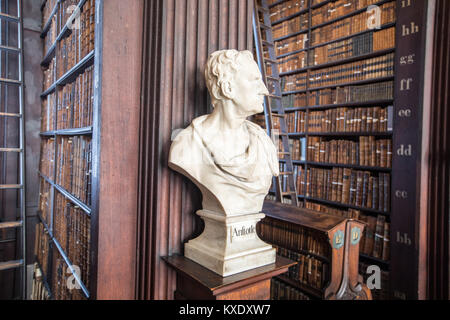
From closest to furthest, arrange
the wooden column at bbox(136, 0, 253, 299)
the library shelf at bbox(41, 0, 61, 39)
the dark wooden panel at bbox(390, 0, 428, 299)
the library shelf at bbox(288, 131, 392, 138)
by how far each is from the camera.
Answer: the wooden column at bbox(136, 0, 253, 299) < the dark wooden panel at bbox(390, 0, 428, 299) < the library shelf at bbox(41, 0, 61, 39) < the library shelf at bbox(288, 131, 392, 138)

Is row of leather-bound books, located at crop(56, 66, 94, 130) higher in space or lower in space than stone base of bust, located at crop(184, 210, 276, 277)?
higher

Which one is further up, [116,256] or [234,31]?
[234,31]

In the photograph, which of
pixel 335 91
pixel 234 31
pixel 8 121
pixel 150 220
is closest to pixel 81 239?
pixel 150 220

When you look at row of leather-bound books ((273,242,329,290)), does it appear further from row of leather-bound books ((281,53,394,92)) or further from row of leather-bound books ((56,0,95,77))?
row of leather-bound books ((56,0,95,77))

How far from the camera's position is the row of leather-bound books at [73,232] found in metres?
1.62

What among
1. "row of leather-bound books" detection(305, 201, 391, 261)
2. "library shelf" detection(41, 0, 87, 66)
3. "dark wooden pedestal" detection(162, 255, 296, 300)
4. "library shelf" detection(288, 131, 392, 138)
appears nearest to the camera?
"dark wooden pedestal" detection(162, 255, 296, 300)

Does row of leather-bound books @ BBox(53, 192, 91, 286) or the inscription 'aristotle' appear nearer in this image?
the inscription 'aristotle'

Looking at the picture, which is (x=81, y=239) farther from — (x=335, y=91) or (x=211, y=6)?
(x=335, y=91)

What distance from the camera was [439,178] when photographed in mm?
2191

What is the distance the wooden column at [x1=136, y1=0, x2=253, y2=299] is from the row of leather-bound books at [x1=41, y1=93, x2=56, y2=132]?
58.8 inches

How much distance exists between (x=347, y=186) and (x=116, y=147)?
2.34 m

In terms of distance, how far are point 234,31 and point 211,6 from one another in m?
0.17

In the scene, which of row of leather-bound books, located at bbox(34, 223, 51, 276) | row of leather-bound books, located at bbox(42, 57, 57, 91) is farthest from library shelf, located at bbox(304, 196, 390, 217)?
row of leather-bound books, located at bbox(42, 57, 57, 91)

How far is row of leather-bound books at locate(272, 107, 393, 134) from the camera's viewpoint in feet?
8.71
